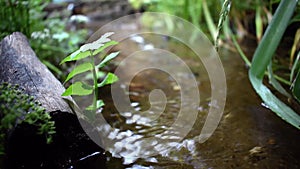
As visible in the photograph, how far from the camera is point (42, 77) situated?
3.20 feet

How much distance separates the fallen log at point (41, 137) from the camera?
803mm

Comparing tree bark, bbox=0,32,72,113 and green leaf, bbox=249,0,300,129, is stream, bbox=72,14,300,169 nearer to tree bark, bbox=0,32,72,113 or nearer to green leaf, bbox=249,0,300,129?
green leaf, bbox=249,0,300,129

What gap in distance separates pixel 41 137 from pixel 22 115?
8cm

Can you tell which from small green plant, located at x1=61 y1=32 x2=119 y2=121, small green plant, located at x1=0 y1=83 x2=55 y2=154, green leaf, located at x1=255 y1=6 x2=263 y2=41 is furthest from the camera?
green leaf, located at x1=255 y1=6 x2=263 y2=41

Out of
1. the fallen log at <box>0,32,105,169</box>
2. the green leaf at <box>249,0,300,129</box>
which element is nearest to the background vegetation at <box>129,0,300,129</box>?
the green leaf at <box>249,0,300,129</box>

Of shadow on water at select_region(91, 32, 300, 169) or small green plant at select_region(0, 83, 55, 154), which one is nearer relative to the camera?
small green plant at select_region(0, 83, 55, 154)

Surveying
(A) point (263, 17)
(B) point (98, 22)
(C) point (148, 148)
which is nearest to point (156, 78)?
(C) point (148, 148)

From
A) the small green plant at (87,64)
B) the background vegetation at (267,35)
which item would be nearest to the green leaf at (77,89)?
the small green plant at (87,64)

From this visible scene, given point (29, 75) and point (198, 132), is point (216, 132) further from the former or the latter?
point (29, 75)

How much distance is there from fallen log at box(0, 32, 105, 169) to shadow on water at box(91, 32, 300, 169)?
0.13m

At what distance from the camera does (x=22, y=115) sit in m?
0.78

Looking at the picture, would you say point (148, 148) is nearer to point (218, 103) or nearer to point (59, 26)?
point (218, 103)

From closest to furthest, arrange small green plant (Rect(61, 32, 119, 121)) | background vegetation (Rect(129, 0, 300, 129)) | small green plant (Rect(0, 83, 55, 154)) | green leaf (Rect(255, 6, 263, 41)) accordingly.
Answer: small green plant (Rect(0, 83, 55, 154)) < small green plant (Rect(61, 32, 119, 121)) < background vegetation (Rect(129, 0, 300, 129)) < green leaf (Rect(255, 6, 263, 41))

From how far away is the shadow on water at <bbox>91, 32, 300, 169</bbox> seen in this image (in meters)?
0.90
